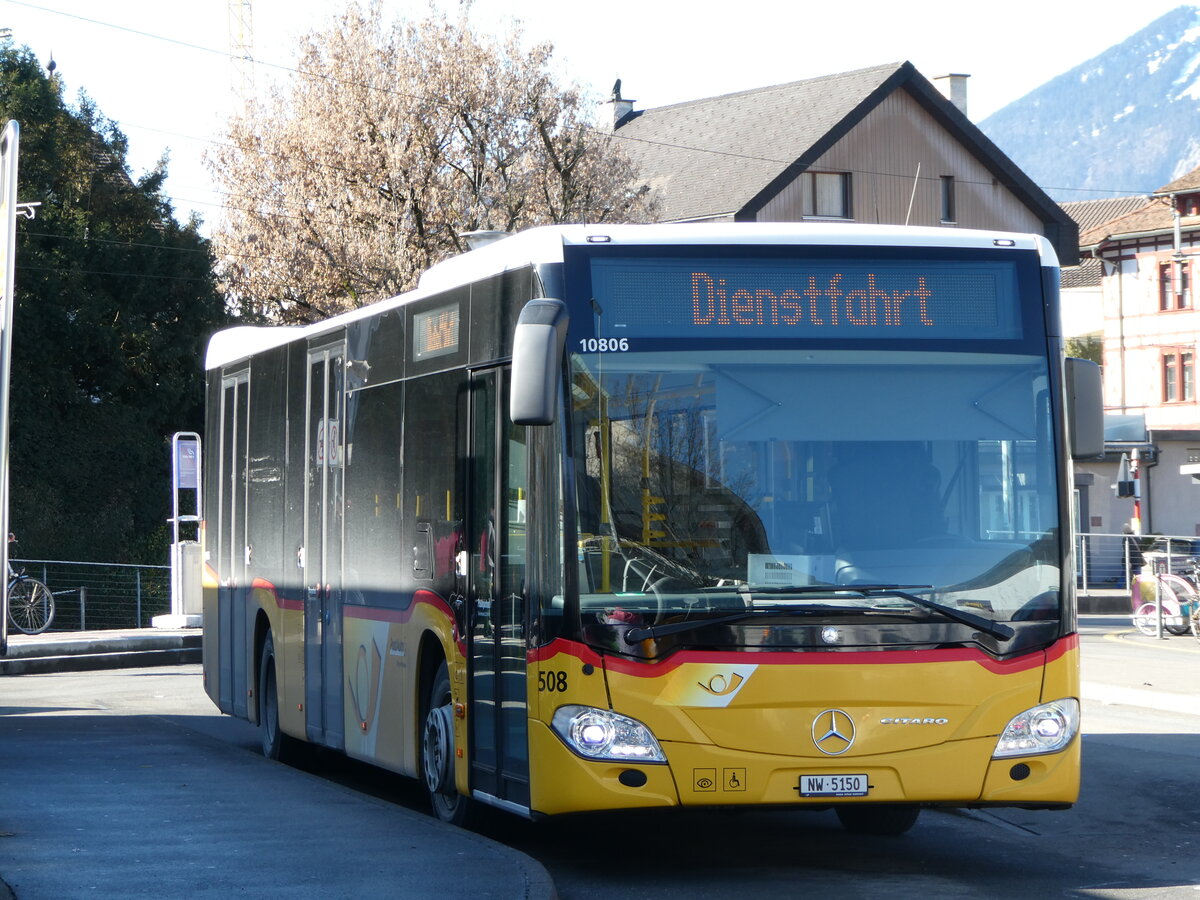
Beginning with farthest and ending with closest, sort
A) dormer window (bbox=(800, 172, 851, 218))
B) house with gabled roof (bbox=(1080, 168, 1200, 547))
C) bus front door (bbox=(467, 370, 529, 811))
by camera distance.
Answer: house with gabled roof (bbox=(1080, 168, 1200, 547)) < dormer window (bbox=(800, 172, 851, 218)) < bus front door (bbox=(467, 370, 529, 811))

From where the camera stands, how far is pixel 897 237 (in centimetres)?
860

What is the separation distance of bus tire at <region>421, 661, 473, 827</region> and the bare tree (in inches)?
843

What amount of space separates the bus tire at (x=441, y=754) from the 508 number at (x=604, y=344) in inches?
89.7

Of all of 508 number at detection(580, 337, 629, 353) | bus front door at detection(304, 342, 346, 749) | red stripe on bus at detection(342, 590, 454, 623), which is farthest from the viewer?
bus front door at detection(304, 342, 346, 749)

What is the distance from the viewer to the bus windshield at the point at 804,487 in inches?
315

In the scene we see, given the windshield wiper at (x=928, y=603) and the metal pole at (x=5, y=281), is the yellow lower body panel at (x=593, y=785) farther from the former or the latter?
the metal pole at (x=5, y=281)

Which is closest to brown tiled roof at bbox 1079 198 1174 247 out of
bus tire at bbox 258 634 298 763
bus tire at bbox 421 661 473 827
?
bus tire at bbox 258 634 298 763

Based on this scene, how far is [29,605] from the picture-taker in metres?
28.4

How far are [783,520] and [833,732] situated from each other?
2.96ft

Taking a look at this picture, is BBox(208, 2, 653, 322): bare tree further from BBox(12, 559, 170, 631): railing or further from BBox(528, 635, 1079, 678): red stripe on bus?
BBox(528, 635, 1079, 678): red stripe on bus

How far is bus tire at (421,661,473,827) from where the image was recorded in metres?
9.66

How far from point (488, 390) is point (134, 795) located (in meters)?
3.34

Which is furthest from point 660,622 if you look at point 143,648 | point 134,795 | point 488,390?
point 143,648

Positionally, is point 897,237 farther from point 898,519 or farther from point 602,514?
point 602,514
